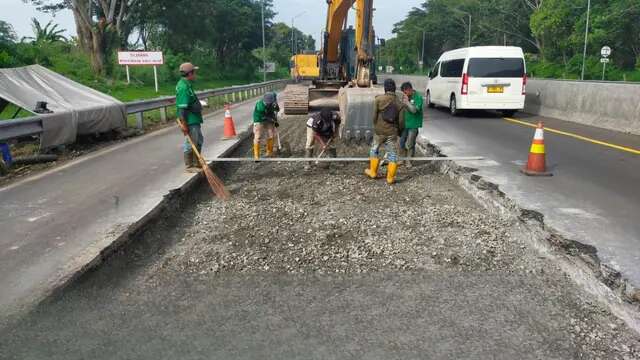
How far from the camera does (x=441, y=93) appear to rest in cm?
1733

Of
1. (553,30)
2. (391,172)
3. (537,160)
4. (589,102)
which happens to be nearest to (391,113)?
(391,172)

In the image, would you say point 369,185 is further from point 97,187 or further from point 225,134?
point 225,134

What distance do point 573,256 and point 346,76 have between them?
12.1 m

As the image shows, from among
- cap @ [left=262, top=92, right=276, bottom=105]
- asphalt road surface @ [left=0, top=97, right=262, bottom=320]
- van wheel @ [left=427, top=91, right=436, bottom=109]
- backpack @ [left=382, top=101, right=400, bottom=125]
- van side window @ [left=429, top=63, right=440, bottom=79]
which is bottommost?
asphalt road surface @ [left=0, top=97, right=262, bottom=320]

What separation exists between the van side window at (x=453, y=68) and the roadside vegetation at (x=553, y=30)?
33655 mm

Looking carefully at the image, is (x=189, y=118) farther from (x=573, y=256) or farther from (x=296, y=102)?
(x=296, y=102)

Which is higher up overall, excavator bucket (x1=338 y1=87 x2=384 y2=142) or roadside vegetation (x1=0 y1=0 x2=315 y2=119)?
roadside vegetation (x1=0 y1=0 x2=315 y2=119)

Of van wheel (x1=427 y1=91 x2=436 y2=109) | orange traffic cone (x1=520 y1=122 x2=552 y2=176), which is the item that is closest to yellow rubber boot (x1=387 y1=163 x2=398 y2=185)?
orange traffic cone (x1=520 y1=122 x2=552 y2=176)

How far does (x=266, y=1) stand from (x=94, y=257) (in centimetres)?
6637

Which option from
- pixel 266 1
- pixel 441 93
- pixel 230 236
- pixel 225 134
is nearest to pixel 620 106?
pixel 441 93

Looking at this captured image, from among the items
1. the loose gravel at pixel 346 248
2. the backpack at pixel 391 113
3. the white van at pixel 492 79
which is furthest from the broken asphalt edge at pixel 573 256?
the white van at pixel 492 79

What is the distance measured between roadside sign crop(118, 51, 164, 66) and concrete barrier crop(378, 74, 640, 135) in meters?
18.8

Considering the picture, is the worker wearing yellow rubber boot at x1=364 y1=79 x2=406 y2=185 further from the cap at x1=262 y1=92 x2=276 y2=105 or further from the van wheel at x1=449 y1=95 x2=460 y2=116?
the van wheel at x1=449 y1=95 x2=460 y2=116

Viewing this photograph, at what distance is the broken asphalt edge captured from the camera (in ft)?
11.2
